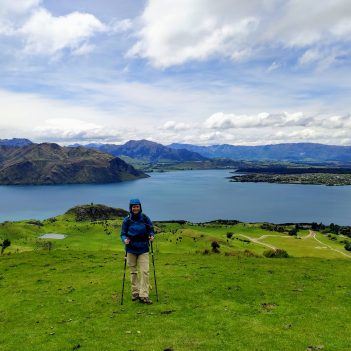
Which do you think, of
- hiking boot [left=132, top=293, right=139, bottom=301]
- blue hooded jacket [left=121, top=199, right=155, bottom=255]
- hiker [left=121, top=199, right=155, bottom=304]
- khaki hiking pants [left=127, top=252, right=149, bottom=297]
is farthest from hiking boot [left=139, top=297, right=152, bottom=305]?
blue hooded jacket [left=121, top=199, right=155, bottom=255]

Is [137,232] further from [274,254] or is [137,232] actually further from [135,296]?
[274,254]

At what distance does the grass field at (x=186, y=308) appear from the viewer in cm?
1625

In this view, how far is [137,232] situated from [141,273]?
2.38 m

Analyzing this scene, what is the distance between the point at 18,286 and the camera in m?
29.2

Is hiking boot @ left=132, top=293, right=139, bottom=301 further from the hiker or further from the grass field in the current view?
the grass field

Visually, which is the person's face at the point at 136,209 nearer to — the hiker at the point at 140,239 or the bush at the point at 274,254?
the hiker at the point at 140,239

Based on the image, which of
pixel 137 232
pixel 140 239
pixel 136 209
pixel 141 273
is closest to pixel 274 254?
pixel 141 273

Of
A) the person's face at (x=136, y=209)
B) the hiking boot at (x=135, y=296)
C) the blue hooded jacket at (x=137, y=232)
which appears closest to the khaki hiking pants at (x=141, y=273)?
the hiking boot at (x=135, y=296)

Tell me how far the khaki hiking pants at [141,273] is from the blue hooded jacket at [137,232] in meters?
0.39

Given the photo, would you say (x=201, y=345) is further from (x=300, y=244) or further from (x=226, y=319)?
(x=300, y=244)

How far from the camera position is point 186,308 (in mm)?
20938

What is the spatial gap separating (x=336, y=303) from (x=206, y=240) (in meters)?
98.0

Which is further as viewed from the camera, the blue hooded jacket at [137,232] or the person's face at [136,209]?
the blue hooded jacket at [137,232]

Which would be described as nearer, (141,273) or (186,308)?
(186,308)
